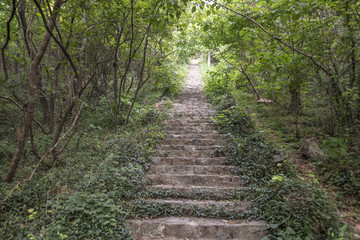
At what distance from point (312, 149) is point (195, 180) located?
9.03ft

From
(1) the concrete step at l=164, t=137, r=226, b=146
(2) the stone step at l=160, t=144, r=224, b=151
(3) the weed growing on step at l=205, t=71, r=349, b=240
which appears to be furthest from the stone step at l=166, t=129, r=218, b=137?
(3) the weed growing on step at l=205, t=71, r=349, b=240

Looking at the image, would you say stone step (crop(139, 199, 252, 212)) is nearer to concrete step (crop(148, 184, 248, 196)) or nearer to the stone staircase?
the stone staircase

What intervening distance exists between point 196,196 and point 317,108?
13.4 ft

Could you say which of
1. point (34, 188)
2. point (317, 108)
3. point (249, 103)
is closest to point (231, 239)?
point (34, 188)

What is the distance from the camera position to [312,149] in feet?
15.3

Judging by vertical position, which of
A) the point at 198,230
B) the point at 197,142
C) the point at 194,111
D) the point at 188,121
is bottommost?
the point at 198,230

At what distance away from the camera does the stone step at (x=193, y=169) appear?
4.75 metres

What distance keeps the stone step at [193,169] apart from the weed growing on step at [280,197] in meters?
0.27

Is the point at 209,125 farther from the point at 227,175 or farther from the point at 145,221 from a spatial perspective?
the point at 145,221

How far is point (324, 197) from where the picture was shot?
315 cm

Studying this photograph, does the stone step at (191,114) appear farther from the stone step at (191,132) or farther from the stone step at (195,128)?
the stone step at (191,132)

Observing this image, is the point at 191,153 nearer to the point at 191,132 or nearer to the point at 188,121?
the point at 191,132

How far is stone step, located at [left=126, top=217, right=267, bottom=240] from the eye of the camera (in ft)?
10.4

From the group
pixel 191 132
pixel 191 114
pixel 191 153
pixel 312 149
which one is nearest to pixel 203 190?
pixel 191 153
